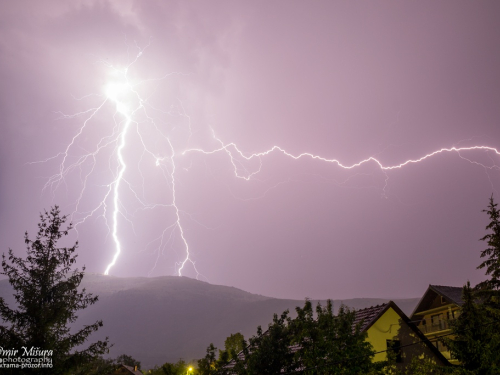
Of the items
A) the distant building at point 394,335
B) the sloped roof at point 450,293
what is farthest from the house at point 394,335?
the sloped roof at point 450,293

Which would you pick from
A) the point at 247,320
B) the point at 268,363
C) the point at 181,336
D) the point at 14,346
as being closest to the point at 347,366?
the point at 268,363

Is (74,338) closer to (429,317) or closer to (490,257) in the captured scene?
(490,257)

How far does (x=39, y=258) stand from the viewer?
44.4 feet

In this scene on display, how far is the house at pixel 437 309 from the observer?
2839cm

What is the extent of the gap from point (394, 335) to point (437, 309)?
16.3 meters

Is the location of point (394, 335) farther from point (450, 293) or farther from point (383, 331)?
point (450, 293)

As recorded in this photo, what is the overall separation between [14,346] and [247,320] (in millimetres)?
198422

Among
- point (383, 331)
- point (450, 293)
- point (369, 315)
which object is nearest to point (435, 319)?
point (450, 293)

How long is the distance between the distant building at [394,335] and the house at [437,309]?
12.0 meters

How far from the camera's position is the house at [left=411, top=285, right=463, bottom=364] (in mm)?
28391

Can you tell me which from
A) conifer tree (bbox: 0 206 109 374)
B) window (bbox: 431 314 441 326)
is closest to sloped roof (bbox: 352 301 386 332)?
conifer tree (bbox: 0 206 109 374)

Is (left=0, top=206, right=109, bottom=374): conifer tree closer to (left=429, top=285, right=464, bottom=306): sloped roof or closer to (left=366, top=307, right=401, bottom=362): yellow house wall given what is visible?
(left=366, top=307, right=401, bottom=362): yellow house wall

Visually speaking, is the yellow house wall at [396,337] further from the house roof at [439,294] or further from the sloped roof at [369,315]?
the house roof at [439,294]

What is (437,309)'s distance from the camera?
98.9 feet
